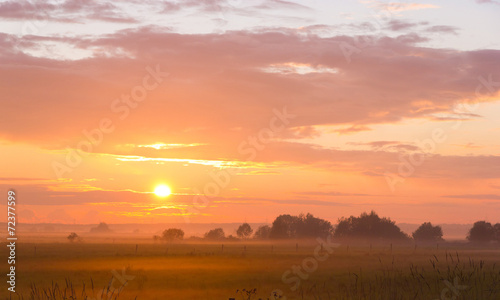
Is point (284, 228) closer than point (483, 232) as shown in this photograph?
No

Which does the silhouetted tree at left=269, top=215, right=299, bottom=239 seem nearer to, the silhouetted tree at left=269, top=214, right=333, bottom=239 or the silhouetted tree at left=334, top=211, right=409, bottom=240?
the silhouetted tree at left=269, top=214, right=333, bottom=239

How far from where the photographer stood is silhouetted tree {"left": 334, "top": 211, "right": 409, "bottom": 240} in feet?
488

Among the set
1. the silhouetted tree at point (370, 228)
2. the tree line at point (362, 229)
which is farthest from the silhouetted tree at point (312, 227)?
the silhouetted tree at point (370, 228)

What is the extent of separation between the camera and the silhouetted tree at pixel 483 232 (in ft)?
475

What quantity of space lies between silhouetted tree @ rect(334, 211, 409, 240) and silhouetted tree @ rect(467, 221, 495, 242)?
58.2 feet

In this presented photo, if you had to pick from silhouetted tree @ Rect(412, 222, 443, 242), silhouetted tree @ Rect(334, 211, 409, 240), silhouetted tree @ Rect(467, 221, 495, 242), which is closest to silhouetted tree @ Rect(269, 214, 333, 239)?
silhouetted tree @ Rect(334, 211, 409, 240)

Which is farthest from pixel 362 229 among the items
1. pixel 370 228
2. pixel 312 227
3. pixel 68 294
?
pixel 68 294

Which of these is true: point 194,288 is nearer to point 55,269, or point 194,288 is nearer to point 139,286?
point 139,286

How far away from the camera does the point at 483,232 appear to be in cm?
14512

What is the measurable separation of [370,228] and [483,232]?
1145 inches

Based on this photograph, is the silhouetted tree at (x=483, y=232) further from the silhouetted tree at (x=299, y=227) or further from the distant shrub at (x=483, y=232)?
the silhouetted tree at (x=299, y=227)

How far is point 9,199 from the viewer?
59.6 feet

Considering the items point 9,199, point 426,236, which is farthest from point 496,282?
point 426,236

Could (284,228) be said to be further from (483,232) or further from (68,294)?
(68,294)
